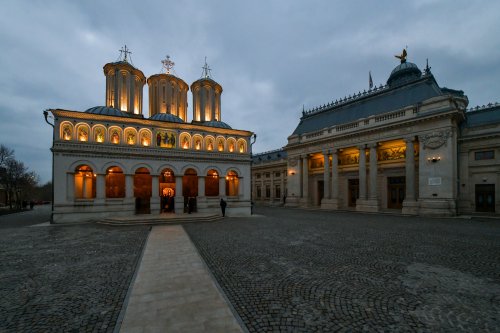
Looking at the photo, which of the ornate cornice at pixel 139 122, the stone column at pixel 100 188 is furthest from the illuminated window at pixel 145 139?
the stone column at pixel 100 188

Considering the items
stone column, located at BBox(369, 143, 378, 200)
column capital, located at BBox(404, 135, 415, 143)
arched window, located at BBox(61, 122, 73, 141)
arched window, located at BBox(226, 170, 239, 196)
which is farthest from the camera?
stone column, located at BBox(369, 143, 378, 200)

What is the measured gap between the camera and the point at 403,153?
2812 centimetres

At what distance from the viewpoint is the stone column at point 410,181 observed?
25.1m

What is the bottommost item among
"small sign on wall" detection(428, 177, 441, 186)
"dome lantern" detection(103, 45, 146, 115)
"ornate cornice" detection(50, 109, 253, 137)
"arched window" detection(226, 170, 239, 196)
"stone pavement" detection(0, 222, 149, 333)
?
"stone pavement" detection(0, 222, 149, 333)

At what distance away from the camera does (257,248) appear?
1062 cm

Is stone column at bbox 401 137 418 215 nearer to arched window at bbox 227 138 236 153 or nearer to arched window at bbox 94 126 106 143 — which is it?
arched window at bbox 227 138 236 153

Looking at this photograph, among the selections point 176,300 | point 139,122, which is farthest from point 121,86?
point 176,300

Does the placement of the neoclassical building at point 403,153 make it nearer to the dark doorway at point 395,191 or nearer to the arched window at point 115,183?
the dark doorway at point 395,191

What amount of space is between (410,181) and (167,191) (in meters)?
28.3

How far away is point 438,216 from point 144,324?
28.1m

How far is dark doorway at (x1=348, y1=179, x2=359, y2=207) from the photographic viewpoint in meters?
33.7

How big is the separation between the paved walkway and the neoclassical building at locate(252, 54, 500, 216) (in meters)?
26.4

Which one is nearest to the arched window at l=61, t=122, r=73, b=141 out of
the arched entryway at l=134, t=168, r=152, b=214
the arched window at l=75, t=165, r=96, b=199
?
the arched window at l=75, t=165, r=96, b=199

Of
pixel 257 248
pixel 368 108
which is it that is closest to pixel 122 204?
pixel 257 248
